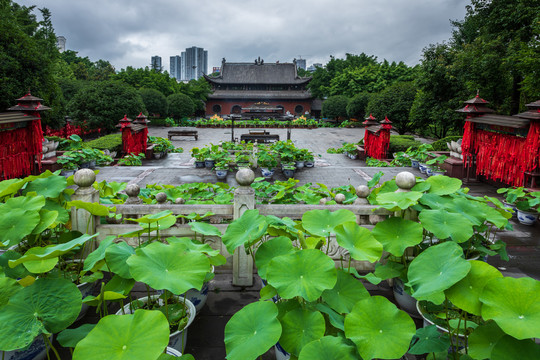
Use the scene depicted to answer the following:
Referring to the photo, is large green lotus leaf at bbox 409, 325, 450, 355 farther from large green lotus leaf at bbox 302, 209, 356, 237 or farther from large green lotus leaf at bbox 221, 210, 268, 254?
large green lotus leaf at bbox 221, 210, 268, 254

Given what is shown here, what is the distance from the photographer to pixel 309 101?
41312 millimetres

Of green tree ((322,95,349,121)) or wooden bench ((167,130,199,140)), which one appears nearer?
wooden bench ((167,130,199,140))

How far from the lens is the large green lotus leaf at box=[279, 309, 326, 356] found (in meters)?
1.72

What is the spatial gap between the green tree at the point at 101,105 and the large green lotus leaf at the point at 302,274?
1784cm

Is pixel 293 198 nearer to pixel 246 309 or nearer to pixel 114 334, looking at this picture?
pixel 246 309

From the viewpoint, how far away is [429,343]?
176 centimetres

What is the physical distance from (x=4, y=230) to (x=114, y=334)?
53.6 inches

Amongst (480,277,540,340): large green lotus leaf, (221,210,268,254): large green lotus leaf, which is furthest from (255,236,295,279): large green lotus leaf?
(480,277,540,340): large green lotus leaf

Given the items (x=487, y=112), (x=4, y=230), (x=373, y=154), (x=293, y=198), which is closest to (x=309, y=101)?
(x=373, y=154)

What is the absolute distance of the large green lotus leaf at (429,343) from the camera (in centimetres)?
170

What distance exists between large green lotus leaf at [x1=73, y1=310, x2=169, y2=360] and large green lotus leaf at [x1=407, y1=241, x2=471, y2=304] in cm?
115

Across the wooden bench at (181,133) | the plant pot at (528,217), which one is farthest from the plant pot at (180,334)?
the wooden bench at (181,133)

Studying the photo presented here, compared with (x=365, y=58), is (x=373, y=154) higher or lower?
lower

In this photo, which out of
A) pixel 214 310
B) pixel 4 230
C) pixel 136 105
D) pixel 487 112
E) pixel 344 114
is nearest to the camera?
pixel 4 230
